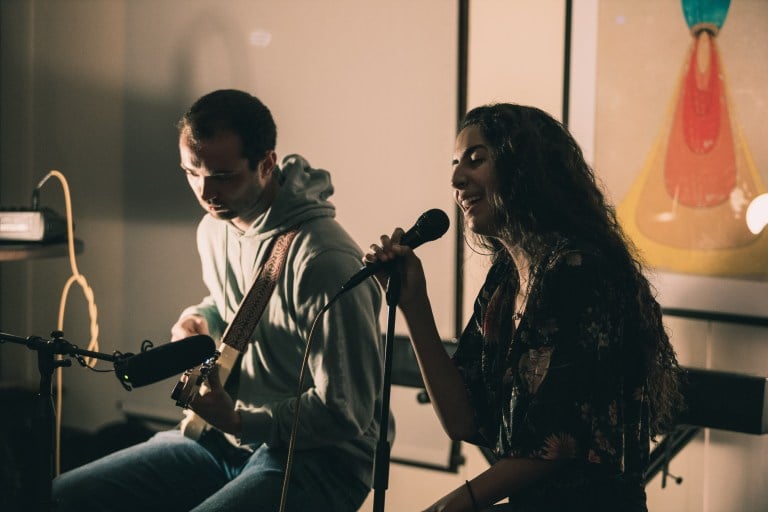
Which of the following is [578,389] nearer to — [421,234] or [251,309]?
[421,234]

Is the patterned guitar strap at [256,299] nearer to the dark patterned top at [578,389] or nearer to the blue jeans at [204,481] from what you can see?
the blue jeans at [204,481]

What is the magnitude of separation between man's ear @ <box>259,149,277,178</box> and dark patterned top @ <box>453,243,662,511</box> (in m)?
0.76

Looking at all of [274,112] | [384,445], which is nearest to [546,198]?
[384,445]

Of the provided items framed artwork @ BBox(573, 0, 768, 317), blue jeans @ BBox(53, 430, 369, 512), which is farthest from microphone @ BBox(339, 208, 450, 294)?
framed artwork @ BBox(573, 0, 768, 317)

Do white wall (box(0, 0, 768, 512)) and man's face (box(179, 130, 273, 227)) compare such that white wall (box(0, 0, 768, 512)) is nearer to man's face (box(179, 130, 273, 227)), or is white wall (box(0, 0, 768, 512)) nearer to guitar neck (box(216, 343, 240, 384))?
man's face (box(179, 130, 273, 227))

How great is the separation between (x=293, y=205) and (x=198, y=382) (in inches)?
18.4

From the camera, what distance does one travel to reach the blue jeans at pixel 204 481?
1.67m

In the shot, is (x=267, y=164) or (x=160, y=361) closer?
(x=160, y=361)

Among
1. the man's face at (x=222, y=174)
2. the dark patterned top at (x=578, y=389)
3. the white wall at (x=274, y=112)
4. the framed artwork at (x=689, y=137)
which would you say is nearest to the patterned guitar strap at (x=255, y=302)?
the man's face at (x=222, y=174)

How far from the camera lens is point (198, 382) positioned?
64.2 inches

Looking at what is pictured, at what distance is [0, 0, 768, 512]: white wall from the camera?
2383 millimetres

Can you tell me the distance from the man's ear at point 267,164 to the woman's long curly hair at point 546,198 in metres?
0.58

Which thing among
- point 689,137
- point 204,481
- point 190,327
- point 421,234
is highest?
point 689,137

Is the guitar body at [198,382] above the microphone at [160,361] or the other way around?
the other way around
